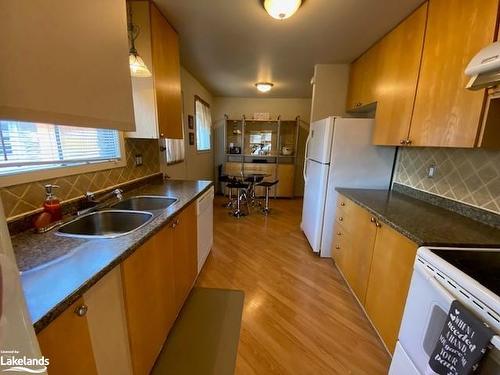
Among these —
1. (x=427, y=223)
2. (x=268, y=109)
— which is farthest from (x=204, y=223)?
(x=268, y=109)

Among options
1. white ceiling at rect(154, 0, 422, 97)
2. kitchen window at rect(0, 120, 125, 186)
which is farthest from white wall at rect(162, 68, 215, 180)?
kitchen window at rect(0, 120, 125, 186)

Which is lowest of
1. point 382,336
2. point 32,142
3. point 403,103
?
point 382,336

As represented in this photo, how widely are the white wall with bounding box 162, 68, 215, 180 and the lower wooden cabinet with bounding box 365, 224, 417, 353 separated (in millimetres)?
2463

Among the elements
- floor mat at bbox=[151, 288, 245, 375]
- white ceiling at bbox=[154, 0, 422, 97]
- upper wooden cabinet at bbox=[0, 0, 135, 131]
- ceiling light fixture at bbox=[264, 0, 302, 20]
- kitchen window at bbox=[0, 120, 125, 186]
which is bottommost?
floor mat at bbox=[151, 288, 245, 375]

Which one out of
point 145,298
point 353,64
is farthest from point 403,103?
point 145,298

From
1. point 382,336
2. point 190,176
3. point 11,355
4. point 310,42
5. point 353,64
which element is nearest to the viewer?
point 11,355

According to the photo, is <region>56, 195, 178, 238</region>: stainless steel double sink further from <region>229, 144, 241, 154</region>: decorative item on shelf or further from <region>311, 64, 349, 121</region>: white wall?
<region>229, 144, 241, 154</region>: decorative item on shelf

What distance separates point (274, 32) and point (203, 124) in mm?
2910

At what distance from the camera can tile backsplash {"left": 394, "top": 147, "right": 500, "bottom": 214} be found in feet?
4.67

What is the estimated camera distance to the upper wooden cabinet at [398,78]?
5.56ft

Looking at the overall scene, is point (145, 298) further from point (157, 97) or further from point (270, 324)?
point (157, 97)

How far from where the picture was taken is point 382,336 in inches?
58.7

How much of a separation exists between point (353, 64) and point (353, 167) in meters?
1.46

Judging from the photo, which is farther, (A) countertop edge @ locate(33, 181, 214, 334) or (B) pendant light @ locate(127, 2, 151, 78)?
(B) pendant light @ locate(127, 2, 151, 78)
